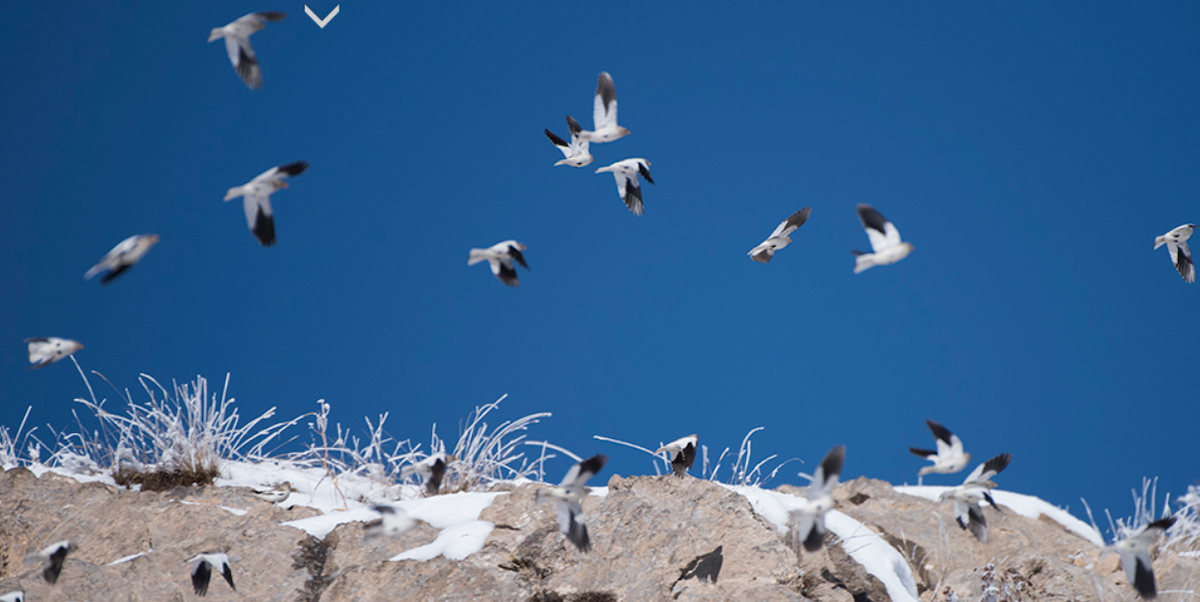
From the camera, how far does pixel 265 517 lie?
497 cm

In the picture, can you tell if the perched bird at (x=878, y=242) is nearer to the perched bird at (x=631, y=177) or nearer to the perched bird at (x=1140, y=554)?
the perched bird at (x=631, y=177)

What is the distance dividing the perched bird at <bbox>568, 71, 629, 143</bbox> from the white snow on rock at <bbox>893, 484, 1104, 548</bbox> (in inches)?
154

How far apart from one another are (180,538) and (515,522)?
1.95m

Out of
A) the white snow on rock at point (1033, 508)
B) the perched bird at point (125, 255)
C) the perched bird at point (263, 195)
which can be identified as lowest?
the white snow on rock at point (1033, 508)

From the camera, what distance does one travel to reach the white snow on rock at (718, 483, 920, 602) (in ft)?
14.4

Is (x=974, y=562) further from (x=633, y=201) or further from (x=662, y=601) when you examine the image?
(x=633, y=201)

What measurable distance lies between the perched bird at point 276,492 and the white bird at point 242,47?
2868 mm

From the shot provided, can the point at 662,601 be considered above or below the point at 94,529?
above

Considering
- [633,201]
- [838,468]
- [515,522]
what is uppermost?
[633,201]

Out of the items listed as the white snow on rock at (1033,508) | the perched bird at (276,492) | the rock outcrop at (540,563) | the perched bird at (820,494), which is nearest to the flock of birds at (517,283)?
the perched bird at (820,494)

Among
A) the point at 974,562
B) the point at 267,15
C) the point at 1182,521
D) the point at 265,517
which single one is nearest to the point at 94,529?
the point at 265,517

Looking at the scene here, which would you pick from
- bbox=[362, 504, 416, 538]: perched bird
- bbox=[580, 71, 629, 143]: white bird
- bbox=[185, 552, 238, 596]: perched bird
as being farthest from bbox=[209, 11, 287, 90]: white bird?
bbox=[185, 552, 238, 596]: perched bird

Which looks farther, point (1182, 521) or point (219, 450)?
point (1182, 521)

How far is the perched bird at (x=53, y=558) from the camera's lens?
13.1 feet
